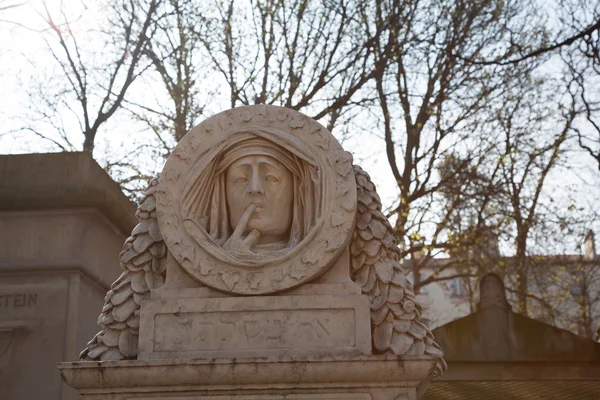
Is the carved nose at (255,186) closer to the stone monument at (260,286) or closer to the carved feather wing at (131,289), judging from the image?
the stone monument at (260,286)

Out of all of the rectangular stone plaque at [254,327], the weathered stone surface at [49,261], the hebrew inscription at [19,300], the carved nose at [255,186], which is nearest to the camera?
the rectangular stone plaque at [254,327]

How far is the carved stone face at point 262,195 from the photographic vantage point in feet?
17.1

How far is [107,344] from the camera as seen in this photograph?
4.95 m

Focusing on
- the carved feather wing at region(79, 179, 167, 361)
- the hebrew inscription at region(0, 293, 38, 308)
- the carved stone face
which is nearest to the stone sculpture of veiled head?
the carved stone face

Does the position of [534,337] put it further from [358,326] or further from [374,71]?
[374,71]

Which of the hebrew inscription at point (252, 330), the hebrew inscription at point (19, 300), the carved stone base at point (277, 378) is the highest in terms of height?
the hebrew inscription at point (19, 300)

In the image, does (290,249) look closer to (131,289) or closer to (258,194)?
(258,194)

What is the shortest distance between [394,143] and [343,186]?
1195 centimetres

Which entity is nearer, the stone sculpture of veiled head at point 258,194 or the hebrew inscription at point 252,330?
the hebrew inscription at point 252,330

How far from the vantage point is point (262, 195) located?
5.23 m

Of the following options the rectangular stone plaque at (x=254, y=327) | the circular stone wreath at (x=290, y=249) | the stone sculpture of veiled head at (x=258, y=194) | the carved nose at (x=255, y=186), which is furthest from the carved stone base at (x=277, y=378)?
the carved nose at (x=255, y=186)

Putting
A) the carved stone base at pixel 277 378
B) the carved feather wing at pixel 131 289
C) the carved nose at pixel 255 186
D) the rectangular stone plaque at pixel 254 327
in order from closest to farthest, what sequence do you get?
the carved stone base at pixel 277 378 < the rectangular stone plaque at pixel 254 327 < the carved feather wing at pixel 131 289 < the carved nose at pixel 255 186

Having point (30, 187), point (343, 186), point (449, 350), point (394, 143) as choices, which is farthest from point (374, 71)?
point (343, 186)

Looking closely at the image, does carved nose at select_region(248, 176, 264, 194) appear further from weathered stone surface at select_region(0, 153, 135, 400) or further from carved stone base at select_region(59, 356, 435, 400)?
weathered stone surface at select_region(0, 153, 135, 400)
